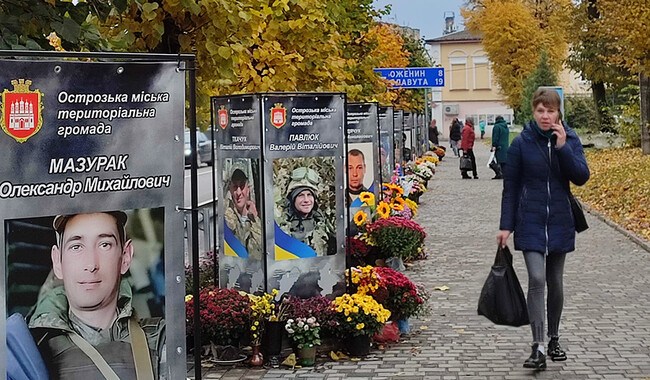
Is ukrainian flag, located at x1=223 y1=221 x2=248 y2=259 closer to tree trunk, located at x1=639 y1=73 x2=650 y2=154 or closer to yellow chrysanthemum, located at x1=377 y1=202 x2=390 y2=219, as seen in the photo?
yellow chrysanthemum, located at x1=377 y1=202 x2=390 y2=219

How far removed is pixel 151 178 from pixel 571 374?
4062mm

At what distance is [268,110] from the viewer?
27.3 feet

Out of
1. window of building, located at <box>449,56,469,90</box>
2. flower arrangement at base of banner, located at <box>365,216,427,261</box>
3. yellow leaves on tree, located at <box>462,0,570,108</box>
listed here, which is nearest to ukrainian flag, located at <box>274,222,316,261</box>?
flower arrangement at base of banner, located at <box>365,216,427,261</box>

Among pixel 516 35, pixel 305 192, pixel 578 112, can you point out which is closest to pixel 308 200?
pixel 305 192

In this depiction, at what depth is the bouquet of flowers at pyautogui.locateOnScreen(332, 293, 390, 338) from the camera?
310 inches

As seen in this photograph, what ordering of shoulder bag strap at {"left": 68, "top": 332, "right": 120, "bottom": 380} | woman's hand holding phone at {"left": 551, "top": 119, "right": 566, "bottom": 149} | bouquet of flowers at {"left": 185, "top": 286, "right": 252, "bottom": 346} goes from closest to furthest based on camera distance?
shoulder bag strap at {"left": 68, "top": 332, "right": 120, "bottom": 380} → woman's hand holding phone at {"left": 551, "top": 119, "right": 566, "bottom": 149} → bouquet of flowers at {"left": 185, "top": 286, "right": 252, "bottom": 346}

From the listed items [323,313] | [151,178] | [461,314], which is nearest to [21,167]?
[151,178]

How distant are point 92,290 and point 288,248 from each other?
14.6ft

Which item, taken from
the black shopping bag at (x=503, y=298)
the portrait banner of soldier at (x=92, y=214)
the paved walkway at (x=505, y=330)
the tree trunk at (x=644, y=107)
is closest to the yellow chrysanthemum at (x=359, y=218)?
the paved walkway at (x=505, y=330)

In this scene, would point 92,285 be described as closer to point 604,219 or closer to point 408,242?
point 408,242

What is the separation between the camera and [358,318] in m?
7.90

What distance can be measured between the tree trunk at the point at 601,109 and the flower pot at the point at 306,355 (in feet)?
134

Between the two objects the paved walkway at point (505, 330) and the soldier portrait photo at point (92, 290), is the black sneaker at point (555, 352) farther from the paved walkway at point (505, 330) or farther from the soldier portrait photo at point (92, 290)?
the soldier portrait photo at point (92, 290)

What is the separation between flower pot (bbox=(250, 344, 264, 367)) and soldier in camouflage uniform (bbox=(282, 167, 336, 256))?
3.84 ft
